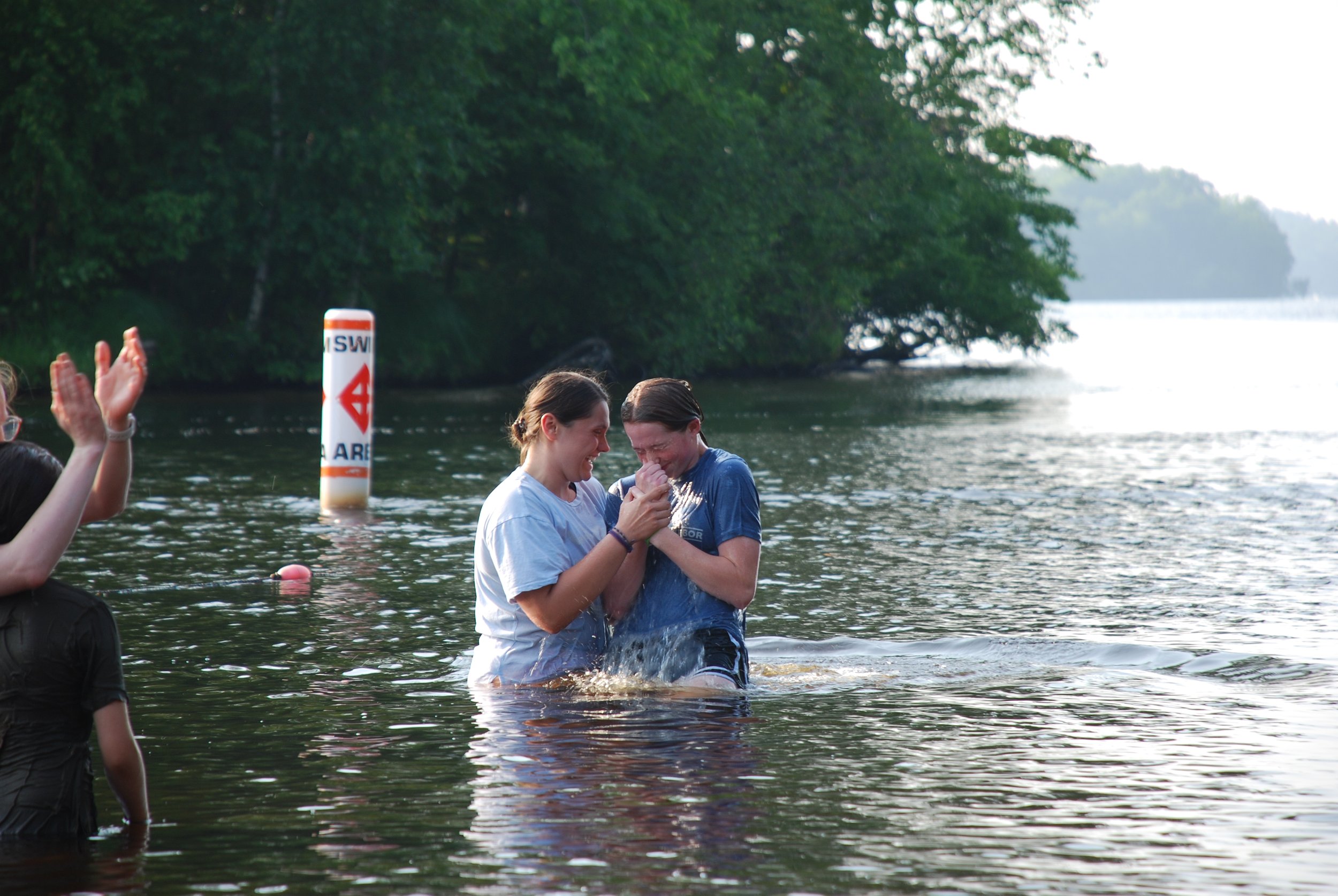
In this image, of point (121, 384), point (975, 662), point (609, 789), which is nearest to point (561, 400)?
point (609, 789)

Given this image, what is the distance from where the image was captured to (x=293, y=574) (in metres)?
10.6

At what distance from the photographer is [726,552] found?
634cm

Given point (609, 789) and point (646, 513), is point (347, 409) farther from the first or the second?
point (609, 789)

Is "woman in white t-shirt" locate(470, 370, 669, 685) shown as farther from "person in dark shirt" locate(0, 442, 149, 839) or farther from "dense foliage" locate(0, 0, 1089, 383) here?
"dense foliage" locate(0, 0, 1089, 383)

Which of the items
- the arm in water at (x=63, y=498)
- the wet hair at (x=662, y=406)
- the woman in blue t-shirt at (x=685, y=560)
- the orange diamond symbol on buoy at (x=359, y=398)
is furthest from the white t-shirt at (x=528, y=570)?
the orange diamond symbol on buoy at (x=359, y=398)

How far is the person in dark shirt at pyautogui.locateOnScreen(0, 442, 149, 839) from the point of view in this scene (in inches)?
169

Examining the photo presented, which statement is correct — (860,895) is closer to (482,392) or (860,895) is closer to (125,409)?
(125,409)

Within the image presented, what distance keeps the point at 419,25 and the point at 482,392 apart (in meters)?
7.83

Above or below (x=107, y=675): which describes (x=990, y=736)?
below

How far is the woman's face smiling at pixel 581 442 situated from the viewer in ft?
20.2

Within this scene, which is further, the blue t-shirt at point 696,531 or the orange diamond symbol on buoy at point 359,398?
the orange diamond symbol on buoy at point 359,398

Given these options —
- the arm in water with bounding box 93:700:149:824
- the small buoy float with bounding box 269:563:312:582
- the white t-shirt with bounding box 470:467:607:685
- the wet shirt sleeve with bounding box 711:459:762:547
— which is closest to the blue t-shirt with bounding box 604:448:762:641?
the wet shirt sleeve with bounding box 711:459:762:547

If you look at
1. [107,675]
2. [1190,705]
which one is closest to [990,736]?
[1190,705]

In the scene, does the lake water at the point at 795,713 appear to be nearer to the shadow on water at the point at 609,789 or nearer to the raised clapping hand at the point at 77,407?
the shadow on water at the point at 609,789
